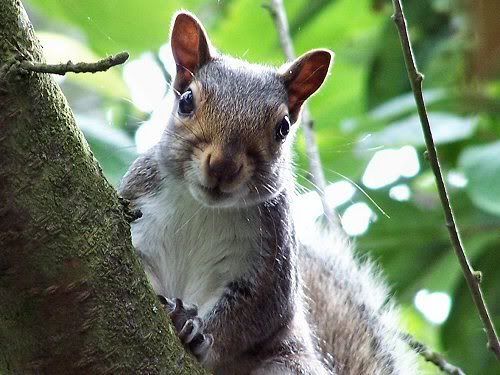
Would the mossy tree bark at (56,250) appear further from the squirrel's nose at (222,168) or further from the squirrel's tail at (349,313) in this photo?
the squirrel's tail at (349,313)

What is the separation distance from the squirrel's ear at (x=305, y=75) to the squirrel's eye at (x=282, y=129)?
0.16m

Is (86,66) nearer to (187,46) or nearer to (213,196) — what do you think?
(213,196)

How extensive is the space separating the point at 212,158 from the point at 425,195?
1.61 m

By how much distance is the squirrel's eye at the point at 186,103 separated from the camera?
6.48 feet

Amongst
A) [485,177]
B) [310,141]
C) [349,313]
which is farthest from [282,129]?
[349,313]

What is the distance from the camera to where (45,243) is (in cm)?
128

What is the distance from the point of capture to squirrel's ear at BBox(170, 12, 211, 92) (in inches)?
82.7

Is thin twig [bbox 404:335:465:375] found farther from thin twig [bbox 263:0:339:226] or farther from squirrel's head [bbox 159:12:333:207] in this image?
squirrel's head [bbox 159:12:333:207]

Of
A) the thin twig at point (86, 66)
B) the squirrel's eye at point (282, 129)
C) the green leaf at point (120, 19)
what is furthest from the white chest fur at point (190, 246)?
the thin twig at point (86, 66)

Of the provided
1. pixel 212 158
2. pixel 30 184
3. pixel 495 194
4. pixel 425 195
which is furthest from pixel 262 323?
pixel 425 195

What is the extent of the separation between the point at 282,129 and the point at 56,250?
840mm

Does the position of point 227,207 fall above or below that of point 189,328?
above

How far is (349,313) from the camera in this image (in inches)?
112

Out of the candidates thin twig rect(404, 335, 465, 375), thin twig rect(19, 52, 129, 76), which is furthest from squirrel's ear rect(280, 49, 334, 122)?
thin twig rect(19, 52, 129, 76)
